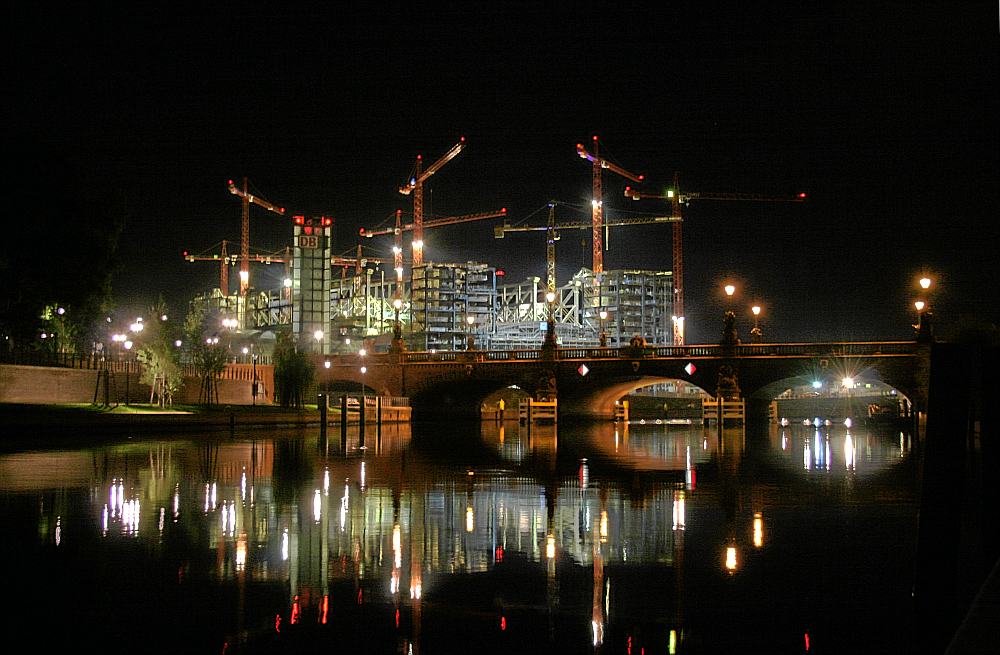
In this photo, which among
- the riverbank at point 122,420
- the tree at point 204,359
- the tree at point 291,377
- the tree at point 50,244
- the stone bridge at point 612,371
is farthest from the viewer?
the stone bridge at point 612,371

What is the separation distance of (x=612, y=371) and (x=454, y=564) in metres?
71.5

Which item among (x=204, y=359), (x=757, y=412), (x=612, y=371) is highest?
(x=204, y=359)

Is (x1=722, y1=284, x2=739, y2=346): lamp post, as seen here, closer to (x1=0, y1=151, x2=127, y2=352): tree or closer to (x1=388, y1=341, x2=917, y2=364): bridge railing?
(x1=388, y1=341, x2=917, y2=364): bridge railing

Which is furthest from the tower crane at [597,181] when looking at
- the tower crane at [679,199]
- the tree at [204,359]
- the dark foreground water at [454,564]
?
the dark foreground water at [454,564]

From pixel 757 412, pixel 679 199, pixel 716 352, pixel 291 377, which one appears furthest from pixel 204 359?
pixel 679 199

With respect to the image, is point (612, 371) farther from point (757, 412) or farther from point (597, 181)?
point (597, 181)

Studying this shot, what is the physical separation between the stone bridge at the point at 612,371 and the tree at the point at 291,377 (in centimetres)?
2029

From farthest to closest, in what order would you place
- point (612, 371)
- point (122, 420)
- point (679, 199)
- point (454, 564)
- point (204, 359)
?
point (679, 199) → point (612, 371) → point (204, 359) → point (122, 420) → point (454, 564)

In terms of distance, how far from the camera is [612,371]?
8206cm

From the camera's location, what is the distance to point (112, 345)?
9006 centimetres

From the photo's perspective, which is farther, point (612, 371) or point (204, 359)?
point (612, 371)

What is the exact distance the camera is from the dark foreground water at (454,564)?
8258mm

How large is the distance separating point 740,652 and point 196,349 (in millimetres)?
58475

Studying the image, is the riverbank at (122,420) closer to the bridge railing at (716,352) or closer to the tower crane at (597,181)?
the bridge railing at (716,352)
